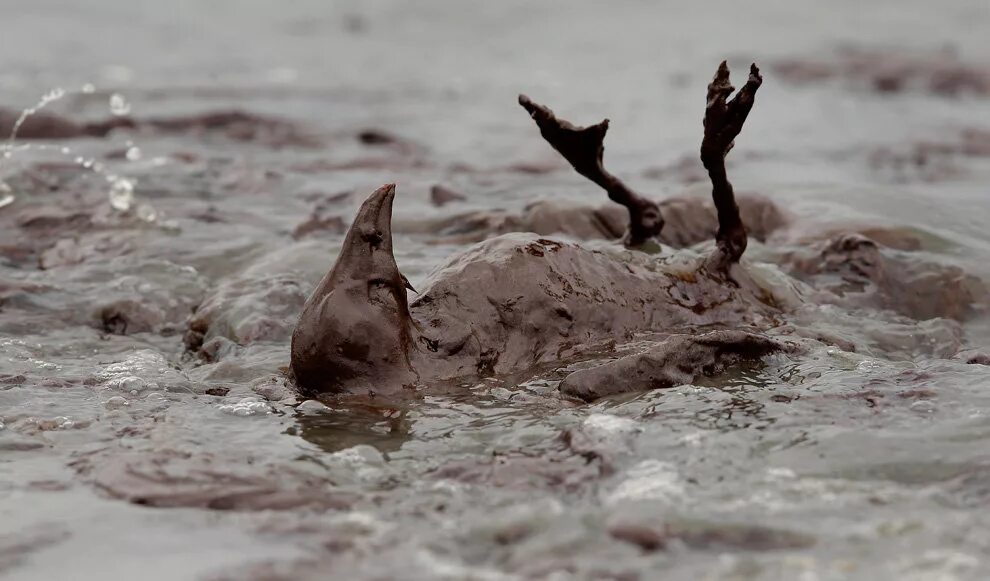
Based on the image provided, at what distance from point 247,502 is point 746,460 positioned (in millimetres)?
1345

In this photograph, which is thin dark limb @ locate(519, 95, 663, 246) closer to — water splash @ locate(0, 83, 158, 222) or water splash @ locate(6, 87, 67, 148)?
water splash @ locate(0, 83, 158, 222)

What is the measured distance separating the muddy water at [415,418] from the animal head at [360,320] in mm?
115

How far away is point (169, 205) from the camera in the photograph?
22.5 feet

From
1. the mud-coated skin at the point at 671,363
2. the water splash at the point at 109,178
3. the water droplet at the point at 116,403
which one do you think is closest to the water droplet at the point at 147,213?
the water splash at the point at 109,178

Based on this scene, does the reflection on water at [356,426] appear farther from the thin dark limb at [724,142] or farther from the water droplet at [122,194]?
the water droplet at [122,194]

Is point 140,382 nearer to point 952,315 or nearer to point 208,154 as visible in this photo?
point 952,315

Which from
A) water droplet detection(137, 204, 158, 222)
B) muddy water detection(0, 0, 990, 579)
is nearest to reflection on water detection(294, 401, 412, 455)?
muddy water detection(0, 0, 990, 579)

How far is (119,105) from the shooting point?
1130 cm

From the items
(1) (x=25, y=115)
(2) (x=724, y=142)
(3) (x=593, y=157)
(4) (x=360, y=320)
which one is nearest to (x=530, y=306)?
(4) (x=360, y=320)

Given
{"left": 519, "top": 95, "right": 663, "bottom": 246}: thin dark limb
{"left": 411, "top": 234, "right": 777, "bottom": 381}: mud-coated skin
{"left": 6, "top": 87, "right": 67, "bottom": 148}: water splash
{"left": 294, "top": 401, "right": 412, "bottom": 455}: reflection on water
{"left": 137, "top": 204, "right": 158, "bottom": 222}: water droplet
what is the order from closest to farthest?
{"left": 294, "top": 401, "right": 412, "bottom": 455}: reflection on water
{"left": 411, "top": 234, "right": 777, "bottom": 381}: mud-coated skin
{"left": 519, "top": 95, "right": 663, "bottom": 246}: thin dark limb
{"left": 137, "top": 204, "right": 158, "bottom": 222}: water droplet
{"left": 6, "top": 87, "right": 67, "bottom": 148}: water splash

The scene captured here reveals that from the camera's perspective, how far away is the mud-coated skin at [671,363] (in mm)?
3646

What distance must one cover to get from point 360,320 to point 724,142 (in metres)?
1.57

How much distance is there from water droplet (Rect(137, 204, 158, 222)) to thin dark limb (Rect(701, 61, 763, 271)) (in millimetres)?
3467

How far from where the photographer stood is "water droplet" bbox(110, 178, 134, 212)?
671 centimetres
